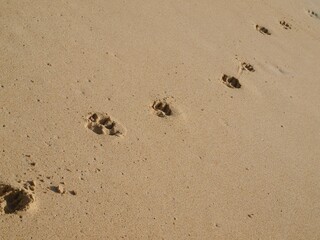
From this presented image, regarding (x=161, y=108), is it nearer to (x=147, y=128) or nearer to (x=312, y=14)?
(x=147, y=128)

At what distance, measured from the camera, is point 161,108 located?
138 inches

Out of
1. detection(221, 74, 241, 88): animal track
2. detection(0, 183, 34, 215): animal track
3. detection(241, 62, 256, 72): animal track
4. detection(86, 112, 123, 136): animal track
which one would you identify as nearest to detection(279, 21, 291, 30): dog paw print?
detection(241, 62, 256, 72): animal track

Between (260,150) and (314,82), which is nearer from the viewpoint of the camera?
(260,150)

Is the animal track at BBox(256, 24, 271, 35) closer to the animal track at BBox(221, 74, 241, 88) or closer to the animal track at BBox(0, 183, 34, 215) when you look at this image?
the animal track at BBox(221, 74, 241, 88)

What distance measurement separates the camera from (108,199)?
2.70 m

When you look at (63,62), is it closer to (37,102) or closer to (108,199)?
(37,102)

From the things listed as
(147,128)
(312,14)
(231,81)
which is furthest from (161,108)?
(312,14)

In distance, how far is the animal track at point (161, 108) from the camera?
11.3 ft

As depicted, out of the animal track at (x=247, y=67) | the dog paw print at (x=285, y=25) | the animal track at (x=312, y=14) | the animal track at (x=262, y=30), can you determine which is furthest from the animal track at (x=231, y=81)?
the animal track at (x=312, y=14)

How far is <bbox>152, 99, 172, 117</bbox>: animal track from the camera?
345cm

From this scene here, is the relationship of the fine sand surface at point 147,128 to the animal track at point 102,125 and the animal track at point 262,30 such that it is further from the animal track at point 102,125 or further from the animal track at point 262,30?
the animal track at point 262,30

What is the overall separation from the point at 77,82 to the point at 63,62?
0.25 meters

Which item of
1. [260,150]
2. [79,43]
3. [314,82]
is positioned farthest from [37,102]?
[314,82]

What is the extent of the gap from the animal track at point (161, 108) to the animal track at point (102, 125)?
433 millimetres
